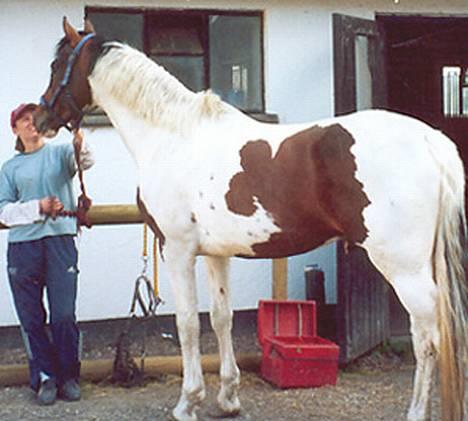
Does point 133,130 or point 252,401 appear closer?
point 133,130

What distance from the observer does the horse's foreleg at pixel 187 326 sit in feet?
16.2

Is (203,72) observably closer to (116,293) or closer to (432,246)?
→ (116,293)

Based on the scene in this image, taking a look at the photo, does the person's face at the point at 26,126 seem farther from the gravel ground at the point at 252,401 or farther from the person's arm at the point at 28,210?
the gravel ground at the point at 252,401

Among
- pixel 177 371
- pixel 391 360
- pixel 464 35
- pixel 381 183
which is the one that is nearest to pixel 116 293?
pixel 177 371

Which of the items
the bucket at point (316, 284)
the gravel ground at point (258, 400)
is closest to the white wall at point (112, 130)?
the bucket at point (316, 284)

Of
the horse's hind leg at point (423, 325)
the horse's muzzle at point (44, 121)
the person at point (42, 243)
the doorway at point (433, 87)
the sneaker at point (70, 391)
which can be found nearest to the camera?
the horse's hind leg at point (423, 325)

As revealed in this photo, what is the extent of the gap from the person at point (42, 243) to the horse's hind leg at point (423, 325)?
2133mm

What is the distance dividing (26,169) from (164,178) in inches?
39.5

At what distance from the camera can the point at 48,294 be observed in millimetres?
5441

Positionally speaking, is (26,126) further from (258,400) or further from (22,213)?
(258,400)

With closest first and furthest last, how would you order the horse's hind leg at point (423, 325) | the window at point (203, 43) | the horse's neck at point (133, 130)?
the horse's hind leg at point (423, 325) < the horse's neck at point (133, 130) < the window at point (203, 43)

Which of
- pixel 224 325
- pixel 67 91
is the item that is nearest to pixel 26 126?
pixel 67 91

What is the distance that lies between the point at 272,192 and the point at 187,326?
0.98 metres

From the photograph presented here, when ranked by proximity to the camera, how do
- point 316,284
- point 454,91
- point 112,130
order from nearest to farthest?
point 316,284 < point 112,130 < point 454,91
